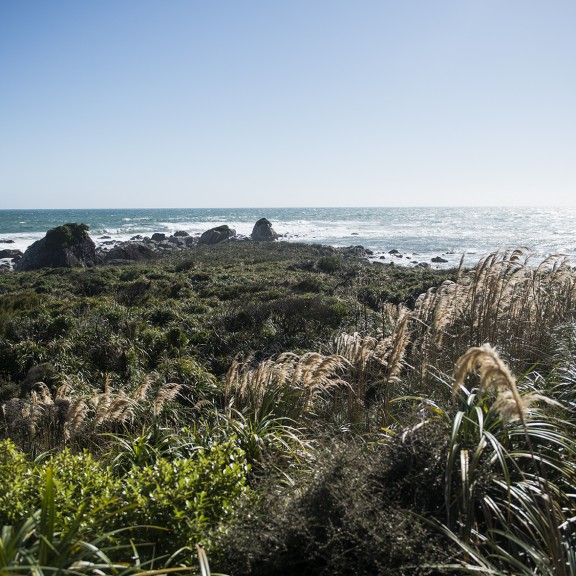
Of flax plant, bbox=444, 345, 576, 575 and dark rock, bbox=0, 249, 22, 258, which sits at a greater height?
flax plant, bbox=444, 345, 576, 575

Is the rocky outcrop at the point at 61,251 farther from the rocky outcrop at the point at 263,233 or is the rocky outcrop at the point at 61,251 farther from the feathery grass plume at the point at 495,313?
the feathery grass plume at the point at 495,313

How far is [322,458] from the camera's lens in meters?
2.84

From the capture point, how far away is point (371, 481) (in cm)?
265

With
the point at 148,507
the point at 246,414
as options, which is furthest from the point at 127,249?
the point at 148,507

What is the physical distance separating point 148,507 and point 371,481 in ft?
3.93

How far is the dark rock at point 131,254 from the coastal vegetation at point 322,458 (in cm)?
2446

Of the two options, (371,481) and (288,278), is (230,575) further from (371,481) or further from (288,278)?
(288,278)

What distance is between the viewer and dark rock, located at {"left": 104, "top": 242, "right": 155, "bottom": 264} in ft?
109

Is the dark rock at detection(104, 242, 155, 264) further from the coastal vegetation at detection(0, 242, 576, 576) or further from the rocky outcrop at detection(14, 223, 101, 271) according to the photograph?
the coastal vegetation at detection(0, 242, 576, 576)

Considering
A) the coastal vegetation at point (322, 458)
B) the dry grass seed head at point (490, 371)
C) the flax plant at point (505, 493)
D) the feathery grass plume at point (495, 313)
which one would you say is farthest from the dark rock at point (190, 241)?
the dry grass seed head at point (490, 371)

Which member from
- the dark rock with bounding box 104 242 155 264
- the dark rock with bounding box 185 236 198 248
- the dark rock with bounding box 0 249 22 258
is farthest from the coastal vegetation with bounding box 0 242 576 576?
the dark rock with bounding box 185 236 198 248

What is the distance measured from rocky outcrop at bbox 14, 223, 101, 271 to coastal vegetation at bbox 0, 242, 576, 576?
20870 millimetres

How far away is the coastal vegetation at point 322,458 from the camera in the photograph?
2.25 meters

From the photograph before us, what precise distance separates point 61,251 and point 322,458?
29.8 meters
